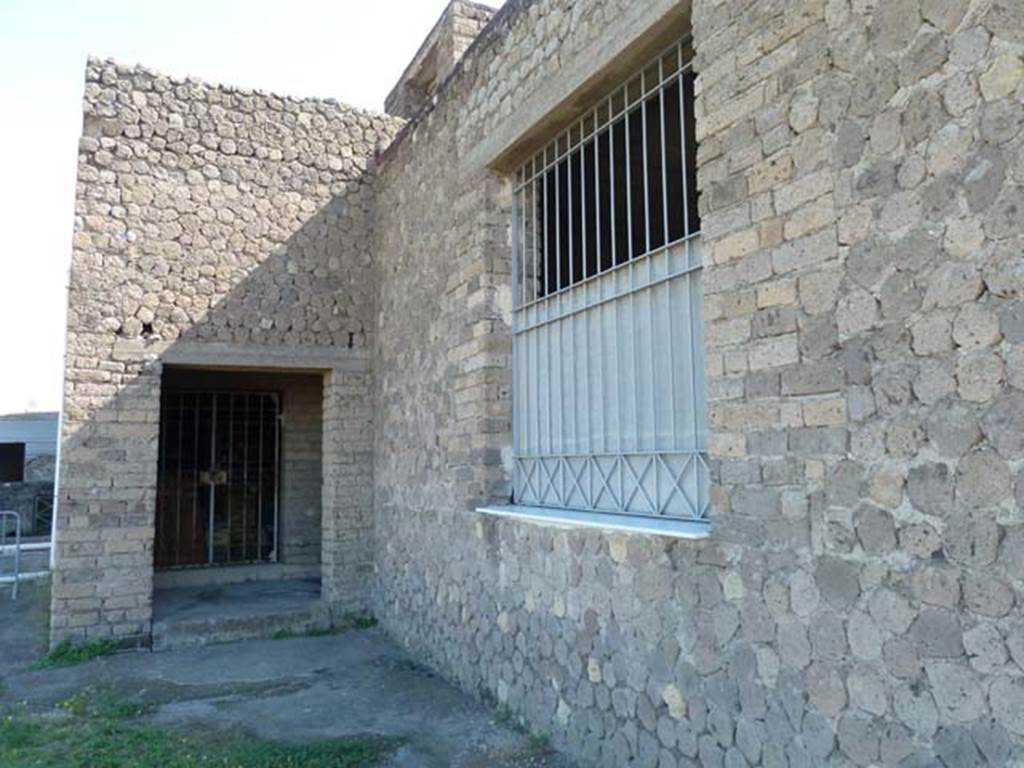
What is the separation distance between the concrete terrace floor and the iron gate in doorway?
231 centimetres

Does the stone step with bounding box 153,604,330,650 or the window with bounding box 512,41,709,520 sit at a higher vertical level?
the window with bounding box 512,41,709,520

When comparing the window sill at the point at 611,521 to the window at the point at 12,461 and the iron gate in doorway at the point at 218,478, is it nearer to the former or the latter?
the iron gate in doorway at the point at 218,478

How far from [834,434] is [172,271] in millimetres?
6889

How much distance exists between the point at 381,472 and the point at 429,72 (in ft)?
18.7

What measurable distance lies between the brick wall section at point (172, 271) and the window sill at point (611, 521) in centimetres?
351

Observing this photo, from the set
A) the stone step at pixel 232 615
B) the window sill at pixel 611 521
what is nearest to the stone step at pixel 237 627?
the stone step at pixel 232 615

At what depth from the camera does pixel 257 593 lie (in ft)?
30.4

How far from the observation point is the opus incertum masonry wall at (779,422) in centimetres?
257

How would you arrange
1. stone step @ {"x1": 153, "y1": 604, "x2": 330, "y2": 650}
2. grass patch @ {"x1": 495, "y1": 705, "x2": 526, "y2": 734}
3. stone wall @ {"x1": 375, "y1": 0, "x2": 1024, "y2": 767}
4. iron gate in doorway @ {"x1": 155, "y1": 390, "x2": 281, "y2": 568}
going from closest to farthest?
stone wall @ {"x1": 375, "y1": 0, "x2": 1024, "y2": 767} → grass patch @ {"x1": 495, "y1": 705, "x2": 526, "y2": 734} → stone step @ {"x1": 153, "y1": 604, "x2": 330, "y2": 650} → iron gate in doorway @ {"x1": 155, "y1": 390, "x2": 281, "y2": 568}

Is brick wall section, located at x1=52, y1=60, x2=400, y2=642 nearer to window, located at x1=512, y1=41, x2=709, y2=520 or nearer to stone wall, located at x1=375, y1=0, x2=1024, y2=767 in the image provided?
window, located at x1=512, y1=41, x2=709, y2=520

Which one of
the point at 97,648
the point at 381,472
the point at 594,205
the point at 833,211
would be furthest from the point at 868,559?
the point at 97,648

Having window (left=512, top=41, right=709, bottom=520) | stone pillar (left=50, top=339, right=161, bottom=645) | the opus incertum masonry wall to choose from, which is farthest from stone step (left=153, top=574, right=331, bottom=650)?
window (left=512, top=41, right=709, bottom=520)

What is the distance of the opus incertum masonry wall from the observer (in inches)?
101

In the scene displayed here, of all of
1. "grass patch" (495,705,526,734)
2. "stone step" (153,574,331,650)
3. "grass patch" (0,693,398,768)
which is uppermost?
"stone step" (153,574,331,650)
